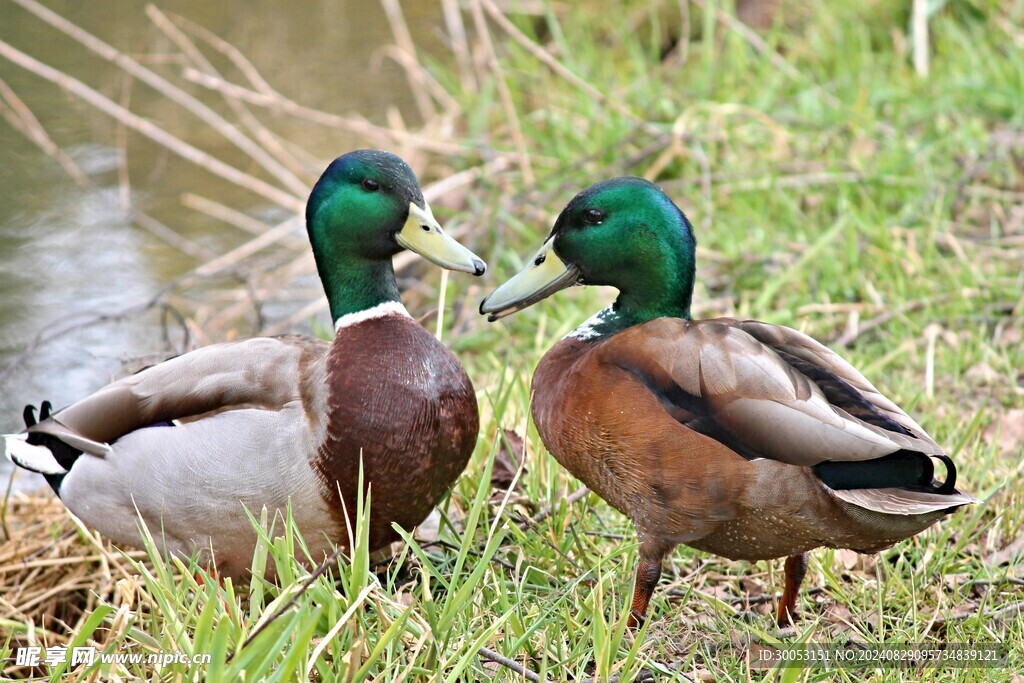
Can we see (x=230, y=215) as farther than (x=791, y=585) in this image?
Yes

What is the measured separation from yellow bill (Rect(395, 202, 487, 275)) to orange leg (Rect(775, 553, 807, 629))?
114cm

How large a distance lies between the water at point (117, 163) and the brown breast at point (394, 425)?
146 cm

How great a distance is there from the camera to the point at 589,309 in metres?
5.09

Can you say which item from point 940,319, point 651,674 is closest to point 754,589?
point 651,674

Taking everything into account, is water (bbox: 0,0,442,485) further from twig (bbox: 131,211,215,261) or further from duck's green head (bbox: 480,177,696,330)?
duck's green head (bbox: 480,177,696,330)

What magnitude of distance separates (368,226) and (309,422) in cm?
60

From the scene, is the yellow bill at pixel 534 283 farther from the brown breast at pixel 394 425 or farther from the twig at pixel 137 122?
the twig at pixel 137 122

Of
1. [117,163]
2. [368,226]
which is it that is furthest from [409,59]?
[368,226]

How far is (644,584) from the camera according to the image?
2.93 m

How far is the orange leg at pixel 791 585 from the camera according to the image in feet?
10.1

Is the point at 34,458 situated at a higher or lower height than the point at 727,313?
higher

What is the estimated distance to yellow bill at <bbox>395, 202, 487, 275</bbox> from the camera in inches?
134

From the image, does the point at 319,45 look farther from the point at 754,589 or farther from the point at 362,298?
the point at 754,589

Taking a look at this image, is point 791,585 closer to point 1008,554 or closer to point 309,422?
point 1008,554
